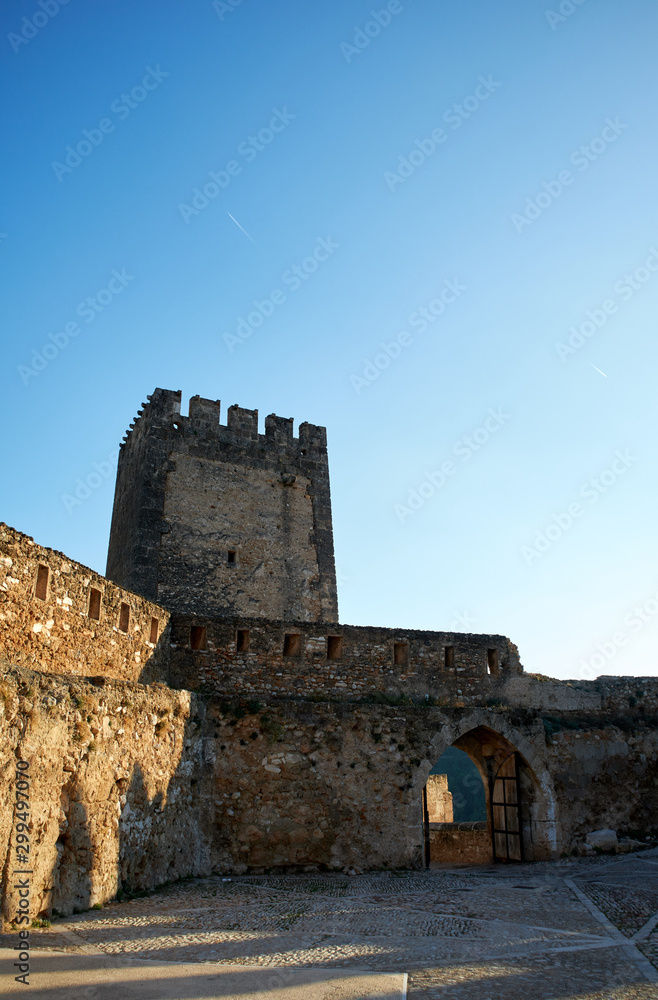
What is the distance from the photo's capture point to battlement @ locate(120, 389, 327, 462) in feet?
66.3

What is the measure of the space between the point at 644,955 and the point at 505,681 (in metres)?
8.93

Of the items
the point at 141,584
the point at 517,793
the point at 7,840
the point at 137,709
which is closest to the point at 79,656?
the point at 137,709

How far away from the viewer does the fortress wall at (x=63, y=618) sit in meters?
9.43

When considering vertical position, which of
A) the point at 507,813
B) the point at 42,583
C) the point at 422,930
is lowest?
the point at 422,930

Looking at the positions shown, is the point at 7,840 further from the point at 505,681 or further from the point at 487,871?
the point at 505,681

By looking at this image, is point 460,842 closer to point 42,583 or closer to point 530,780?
point 530,780

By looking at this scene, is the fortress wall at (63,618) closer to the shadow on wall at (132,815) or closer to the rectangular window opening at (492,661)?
the shadow on wall at (132,815)

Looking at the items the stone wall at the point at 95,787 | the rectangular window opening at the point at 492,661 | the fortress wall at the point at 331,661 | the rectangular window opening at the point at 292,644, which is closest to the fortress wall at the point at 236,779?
the stone wall at the point at 95,787

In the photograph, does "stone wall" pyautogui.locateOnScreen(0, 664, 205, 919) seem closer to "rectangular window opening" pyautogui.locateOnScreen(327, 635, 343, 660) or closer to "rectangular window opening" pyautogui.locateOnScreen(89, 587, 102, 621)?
"rectangular window opening" pyautogui.locateOnScreen(89, 587, 102, 621)

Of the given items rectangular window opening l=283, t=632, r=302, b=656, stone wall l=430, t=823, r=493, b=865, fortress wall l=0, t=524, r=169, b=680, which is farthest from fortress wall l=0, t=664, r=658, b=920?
stone wall l=430, t=823, r=493, b=865

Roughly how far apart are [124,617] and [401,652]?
5753 millimetres

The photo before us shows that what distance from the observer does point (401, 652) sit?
14.9 m

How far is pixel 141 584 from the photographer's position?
709 inches

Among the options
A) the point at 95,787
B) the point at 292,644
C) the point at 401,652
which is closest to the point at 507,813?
the point at 401,652
